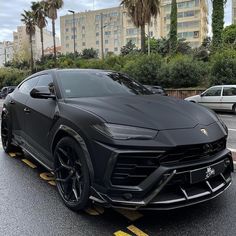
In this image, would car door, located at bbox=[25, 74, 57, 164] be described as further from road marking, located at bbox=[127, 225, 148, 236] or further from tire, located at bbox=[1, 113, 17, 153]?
road marking, located at bbox=[127, 225, 148, 236]

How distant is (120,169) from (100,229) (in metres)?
0.65

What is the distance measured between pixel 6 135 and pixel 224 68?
16355 mm

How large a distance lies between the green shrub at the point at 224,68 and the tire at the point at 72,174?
57.3 ft

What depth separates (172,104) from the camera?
3.85m

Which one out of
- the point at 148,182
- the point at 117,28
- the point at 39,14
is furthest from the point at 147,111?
the point at 117,28

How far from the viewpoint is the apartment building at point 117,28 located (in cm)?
8438

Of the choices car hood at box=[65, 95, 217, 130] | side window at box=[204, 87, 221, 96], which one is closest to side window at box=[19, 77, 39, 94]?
car hood at box=[65, 95, 217, 130]

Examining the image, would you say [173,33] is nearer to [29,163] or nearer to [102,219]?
[29,163]

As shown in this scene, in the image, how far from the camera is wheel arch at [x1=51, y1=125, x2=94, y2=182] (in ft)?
10.8

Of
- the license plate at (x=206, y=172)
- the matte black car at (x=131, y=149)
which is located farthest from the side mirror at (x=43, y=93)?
the license plate at (x=206, y=172)

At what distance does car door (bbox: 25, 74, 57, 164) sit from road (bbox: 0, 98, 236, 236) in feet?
2.02

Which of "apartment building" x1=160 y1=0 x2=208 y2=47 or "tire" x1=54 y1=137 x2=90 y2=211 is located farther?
"apartment building" x1=160 y1=0 x2=208 y2=47

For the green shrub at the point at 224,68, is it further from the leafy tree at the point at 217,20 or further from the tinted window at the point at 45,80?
the tinted window at the point at 45,80

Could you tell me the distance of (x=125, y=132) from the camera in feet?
10.4
